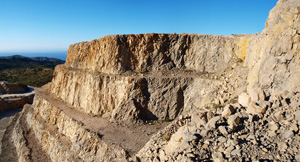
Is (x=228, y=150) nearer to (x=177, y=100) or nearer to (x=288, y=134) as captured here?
(x=288, y=134)

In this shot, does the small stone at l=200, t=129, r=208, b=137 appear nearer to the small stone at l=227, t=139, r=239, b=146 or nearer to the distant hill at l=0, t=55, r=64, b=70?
the small stone at l=227, t=139, r=239, b=146

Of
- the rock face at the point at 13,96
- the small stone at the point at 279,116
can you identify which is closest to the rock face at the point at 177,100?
the small stone at the point at 279,116

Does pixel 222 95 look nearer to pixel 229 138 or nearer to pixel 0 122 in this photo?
pixel 229 138

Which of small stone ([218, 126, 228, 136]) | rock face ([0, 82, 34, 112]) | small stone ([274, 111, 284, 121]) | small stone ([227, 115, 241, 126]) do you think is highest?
small stone ([274, 111, 284, 121])

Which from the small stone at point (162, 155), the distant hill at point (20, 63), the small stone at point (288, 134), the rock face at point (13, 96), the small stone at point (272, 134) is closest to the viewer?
the small stone at point (288, 134)

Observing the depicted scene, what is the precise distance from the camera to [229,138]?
6.20 metres

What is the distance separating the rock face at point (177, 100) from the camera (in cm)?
628

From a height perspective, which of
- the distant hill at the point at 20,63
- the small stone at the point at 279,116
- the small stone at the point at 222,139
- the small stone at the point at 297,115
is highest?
the small stone at the point at 297,115

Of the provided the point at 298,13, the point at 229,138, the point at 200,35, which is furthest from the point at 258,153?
the point at 200,35

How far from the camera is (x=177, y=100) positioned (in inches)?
679

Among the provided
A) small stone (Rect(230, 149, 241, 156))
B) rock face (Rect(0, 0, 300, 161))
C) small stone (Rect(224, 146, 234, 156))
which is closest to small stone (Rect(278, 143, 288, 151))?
rock face (Rect(0, 0, 300, 161))

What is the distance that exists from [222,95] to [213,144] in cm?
588

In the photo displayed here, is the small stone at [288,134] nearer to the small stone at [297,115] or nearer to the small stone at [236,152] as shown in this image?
the small stone at [297,115]

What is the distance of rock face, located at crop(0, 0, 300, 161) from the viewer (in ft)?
20.6
